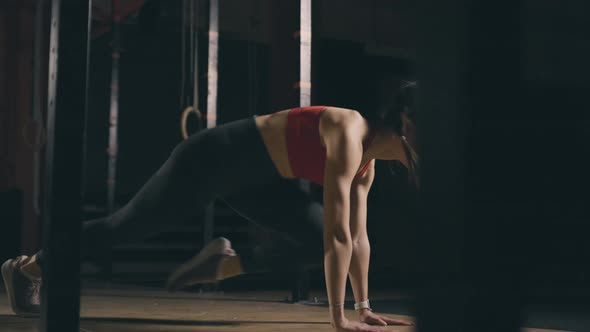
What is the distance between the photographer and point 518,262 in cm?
86

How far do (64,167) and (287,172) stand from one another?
86 centimetres

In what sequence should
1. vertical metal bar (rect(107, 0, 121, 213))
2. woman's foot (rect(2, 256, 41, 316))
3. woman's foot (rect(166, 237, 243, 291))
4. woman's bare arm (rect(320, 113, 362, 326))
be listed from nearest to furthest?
woman's bare arm (rect(320, 113, 362, 326))
woman's foot (rect(166, 237, 243, 291))
woman's foot (rect(2, 256, 41, 316))
vertical metal bar (rect(107, 0, 121, 213))

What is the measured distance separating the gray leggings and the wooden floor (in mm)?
647

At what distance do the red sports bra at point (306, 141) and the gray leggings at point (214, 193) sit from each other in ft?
0.31

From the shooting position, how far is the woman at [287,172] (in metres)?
2.56

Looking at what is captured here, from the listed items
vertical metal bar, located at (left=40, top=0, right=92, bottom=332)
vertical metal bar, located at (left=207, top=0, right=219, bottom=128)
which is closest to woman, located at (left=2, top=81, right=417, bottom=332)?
vertical metal bar, located at (left=40, top=0, right=92, bottom=332)

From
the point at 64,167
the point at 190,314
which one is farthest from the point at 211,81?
the point at 64,167

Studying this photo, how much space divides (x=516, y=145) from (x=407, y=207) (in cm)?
782

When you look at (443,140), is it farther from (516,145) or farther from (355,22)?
(355,22)

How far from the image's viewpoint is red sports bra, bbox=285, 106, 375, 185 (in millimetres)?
2672

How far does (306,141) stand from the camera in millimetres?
2684

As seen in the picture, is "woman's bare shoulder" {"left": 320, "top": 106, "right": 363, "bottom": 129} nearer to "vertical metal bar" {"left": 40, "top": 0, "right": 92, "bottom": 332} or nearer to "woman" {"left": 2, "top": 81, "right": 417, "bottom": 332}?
"woman" {"left": 2, "top": 81, "right": 417, "bottom": 332}

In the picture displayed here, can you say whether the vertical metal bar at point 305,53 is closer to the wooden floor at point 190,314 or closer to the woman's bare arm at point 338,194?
the wooden floor at point 190,314

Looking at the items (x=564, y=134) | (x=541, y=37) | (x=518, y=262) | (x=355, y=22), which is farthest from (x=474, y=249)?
(x=541, y=37)
